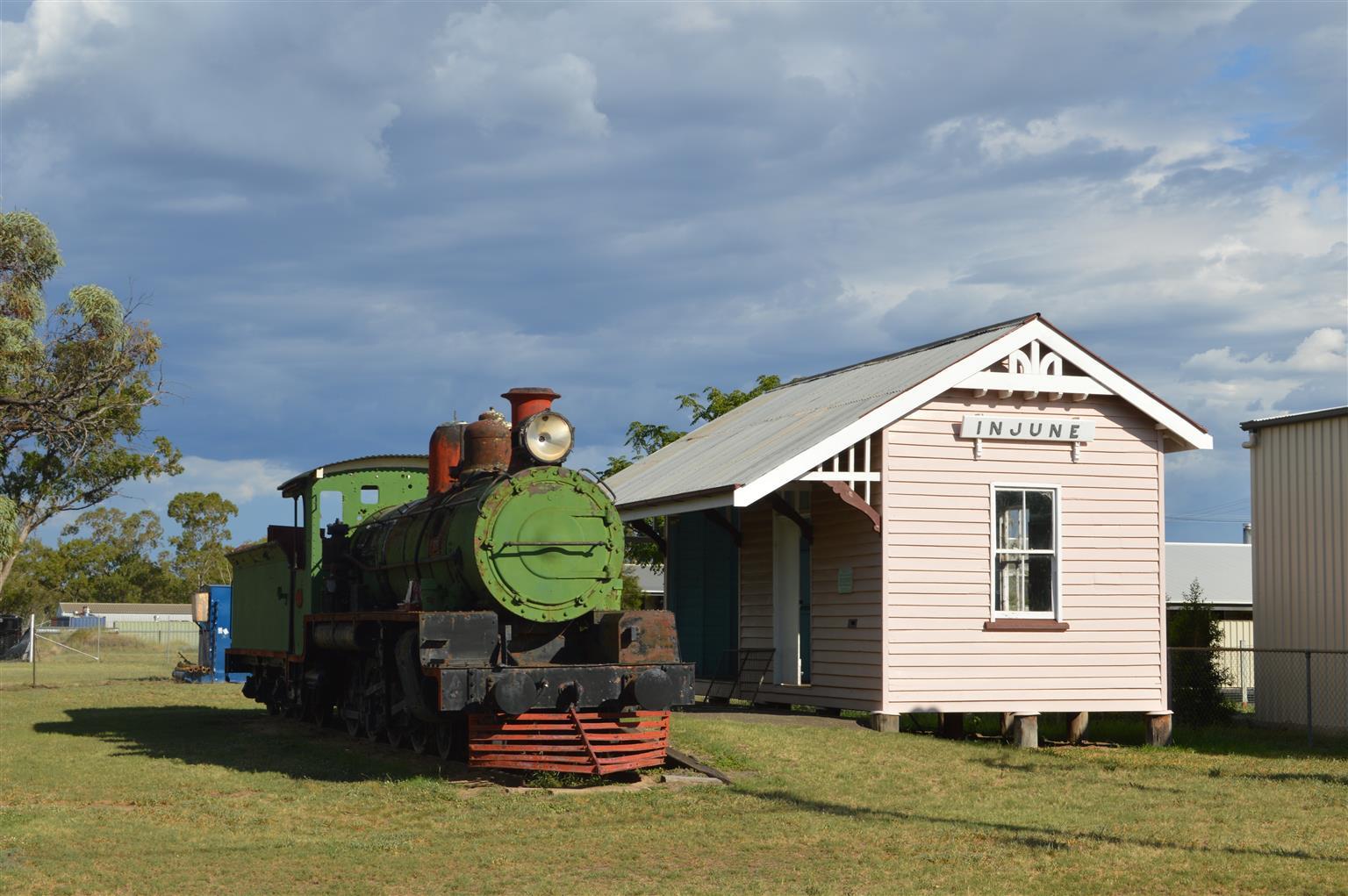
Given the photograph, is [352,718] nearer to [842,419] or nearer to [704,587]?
[842,419]

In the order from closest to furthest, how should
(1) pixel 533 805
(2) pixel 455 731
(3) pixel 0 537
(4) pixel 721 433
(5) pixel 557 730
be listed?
(1) pixel 533 805, (5) pixel 557 730, (2) pixel 455 731, (4) pixel 721 433, (3) pixel 0 537

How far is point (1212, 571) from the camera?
1622 inches

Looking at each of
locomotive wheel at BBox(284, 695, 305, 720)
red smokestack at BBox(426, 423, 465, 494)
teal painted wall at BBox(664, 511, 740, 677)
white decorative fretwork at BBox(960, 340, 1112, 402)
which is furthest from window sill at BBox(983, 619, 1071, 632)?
locomotive wheel at BBox(284, 695, 305, 720)

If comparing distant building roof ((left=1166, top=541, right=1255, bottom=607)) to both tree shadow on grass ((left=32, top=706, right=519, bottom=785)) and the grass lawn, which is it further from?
tree shadow on grass ((left=32, top=706, right=519, bottom=785))

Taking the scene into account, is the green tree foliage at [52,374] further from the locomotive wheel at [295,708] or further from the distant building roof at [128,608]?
the distant building roof at [128,608]

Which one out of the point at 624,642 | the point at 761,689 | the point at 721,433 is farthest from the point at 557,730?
the point at 721,433

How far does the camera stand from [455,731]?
13.8m

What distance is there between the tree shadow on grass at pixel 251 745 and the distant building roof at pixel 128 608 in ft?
244

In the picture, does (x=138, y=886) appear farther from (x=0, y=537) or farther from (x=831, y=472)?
(x=0, y=537)

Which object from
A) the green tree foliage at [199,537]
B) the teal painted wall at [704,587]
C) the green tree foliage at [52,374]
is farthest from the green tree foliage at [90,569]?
the teal painted wall at [704,587]

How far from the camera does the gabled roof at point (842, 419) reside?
635 inches

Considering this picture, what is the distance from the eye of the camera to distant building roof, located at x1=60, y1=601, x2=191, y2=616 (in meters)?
91.2

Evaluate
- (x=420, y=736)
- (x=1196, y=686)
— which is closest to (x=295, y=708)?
(x=420, y=736)

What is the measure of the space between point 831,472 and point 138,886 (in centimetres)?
956
